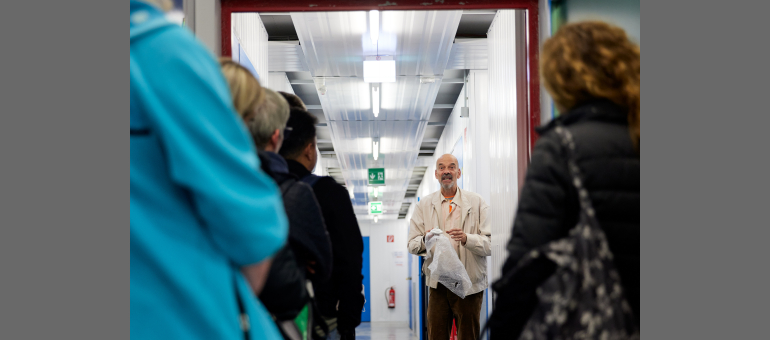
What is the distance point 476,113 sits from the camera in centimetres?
607

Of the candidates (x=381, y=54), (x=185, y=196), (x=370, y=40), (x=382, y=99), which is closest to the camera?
(x=185, y=196)

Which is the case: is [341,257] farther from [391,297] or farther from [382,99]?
[391,297]

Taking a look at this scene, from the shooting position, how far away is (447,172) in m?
4.41

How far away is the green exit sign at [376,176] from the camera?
11992 millimetres

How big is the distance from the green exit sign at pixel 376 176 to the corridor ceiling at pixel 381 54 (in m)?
0.77

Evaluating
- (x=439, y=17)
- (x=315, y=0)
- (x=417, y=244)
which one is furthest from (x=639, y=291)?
(x=439, y=17)

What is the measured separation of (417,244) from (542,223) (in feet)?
10.2

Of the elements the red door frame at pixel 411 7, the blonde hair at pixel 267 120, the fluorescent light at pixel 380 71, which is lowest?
the blonde hair at pixel 267 120

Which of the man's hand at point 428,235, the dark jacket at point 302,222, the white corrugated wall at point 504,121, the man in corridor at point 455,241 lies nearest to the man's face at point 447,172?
the man in corridor at point 455,241

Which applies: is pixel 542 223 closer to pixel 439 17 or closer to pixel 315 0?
pixel 315 0

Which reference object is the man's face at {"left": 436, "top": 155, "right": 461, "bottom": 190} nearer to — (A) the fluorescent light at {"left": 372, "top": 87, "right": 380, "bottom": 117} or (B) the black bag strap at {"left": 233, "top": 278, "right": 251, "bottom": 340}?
(A) the fluorescent light at {"left": 372, "top": 87, "right": 380, "bottom": 117}

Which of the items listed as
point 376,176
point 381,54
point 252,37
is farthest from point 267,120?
point 376,176

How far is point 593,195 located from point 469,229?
303cm

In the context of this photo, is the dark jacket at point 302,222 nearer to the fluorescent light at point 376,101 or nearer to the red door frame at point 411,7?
the red door frame at point 411,7
